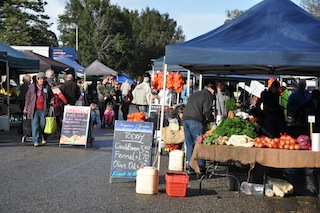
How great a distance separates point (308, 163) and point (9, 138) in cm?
1062

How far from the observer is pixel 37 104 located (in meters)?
14.9

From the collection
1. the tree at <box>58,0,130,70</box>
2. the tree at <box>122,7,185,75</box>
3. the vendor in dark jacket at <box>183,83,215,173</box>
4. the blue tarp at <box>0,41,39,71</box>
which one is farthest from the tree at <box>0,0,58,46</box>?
the vendor in dark jacket at <box>183,83,215,173</box>

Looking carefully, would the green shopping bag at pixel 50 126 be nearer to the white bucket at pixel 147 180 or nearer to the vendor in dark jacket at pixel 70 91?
the vendor in dark jacket at pixel 70 91

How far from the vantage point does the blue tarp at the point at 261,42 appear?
916cm

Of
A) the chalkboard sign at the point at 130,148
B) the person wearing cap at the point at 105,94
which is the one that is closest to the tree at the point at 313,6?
the person wearing cap at the point at 105,94

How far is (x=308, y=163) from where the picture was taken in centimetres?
884

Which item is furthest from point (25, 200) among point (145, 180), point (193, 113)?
point (193, 113)

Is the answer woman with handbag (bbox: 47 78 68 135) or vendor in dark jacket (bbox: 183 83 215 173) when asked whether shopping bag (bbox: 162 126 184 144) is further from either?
woman with handbag (bbox: 47 78 68 135)

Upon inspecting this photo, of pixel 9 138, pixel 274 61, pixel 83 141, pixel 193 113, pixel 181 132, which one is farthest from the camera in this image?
pixel 9 138

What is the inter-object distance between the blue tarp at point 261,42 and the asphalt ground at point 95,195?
220 centimetres

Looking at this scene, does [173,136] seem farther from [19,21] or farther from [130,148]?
[19,21]

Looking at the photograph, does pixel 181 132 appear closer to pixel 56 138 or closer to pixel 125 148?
pixel 125 148

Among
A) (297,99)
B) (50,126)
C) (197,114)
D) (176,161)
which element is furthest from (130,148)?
(297,99)

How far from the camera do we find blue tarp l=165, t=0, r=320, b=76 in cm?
916
